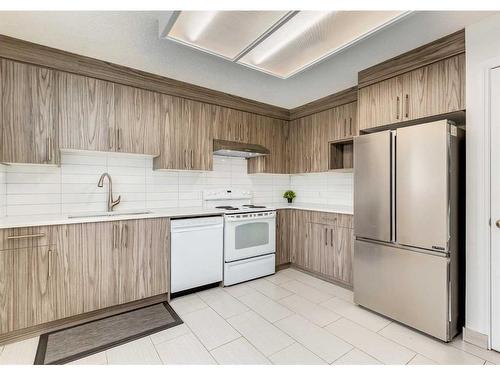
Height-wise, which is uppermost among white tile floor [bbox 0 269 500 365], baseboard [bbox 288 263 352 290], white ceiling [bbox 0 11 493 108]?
white ceiling [bbox 0 11 493 108]

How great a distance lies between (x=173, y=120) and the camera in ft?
9.64

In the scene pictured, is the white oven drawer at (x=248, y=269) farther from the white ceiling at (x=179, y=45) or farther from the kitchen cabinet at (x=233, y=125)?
the white ceiling at (x=179, y=45)

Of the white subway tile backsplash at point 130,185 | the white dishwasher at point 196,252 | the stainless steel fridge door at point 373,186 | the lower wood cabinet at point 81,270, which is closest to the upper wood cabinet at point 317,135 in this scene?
the white subway tile backsplash at point 130,185

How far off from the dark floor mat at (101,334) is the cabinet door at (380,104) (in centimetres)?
266

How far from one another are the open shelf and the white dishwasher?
1.75 m

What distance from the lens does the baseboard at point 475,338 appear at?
6.11 feet

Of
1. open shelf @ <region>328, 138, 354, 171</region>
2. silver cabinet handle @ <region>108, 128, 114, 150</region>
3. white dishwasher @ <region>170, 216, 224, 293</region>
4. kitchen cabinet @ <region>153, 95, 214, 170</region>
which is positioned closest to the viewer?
silver cabinet handle @ <region>108, 128, 114, 150</region>

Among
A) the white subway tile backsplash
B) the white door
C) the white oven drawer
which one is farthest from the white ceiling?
the white oven drawer

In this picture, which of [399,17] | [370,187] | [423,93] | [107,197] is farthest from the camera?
[107,197]

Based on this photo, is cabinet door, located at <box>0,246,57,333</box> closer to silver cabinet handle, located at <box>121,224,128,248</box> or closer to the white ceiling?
silver cabinet handle, located at <box>121,224,128,248</box>

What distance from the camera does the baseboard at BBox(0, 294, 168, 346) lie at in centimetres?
196

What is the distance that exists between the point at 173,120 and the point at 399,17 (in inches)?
90.6

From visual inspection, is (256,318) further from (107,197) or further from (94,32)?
(94,32)
